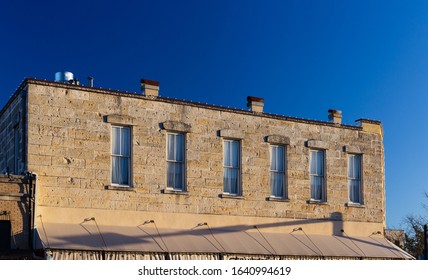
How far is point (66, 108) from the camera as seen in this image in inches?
930

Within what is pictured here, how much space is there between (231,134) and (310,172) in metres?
3.86

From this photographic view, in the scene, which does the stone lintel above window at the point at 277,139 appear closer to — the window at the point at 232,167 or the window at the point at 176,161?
the window at the point at 232,167

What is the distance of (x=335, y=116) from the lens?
3003cm

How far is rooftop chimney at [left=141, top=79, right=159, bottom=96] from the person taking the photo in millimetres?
25359

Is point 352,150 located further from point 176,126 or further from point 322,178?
point 176,126

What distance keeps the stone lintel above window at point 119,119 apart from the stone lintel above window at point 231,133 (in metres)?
3.47

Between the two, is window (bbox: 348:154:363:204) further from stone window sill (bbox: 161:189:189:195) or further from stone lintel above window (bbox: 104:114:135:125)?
stone lintel above window (bbox: 104:114:135:125)

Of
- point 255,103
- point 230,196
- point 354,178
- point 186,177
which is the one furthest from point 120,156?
point 354,178

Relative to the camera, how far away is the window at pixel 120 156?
80.1ft

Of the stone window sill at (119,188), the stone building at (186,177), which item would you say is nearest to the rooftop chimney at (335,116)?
the stone building at (186,177)

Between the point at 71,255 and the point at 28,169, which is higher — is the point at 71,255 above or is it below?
below

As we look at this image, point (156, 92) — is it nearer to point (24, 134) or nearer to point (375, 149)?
point (24, 134)
